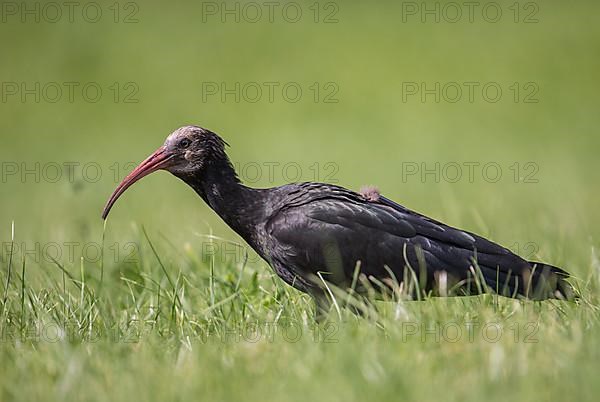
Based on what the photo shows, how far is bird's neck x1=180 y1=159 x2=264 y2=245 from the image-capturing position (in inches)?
229

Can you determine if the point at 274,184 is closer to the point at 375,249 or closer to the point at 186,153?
the point at 186,153

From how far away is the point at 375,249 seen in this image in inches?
220

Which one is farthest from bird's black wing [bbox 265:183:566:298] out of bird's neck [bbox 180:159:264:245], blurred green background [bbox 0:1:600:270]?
blurred green background [bbox 0:1:600:270]

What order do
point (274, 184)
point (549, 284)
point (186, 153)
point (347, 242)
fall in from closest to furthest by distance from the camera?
point (549, 284)
point (347, 242)
point (186, 153)
point (274, 184)

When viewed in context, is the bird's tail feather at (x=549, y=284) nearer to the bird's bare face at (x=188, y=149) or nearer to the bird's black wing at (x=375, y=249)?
the bird's black wing at (x=375, y=249)

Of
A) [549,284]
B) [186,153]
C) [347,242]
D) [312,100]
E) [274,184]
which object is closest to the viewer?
[549,284]

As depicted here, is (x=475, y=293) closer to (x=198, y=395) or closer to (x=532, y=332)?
(x=532, y=332)

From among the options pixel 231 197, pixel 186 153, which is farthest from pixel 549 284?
pixel 186 153

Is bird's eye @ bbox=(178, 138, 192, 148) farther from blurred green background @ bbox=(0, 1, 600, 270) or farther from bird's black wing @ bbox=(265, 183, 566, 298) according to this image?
blurred green background @ bbox=(0, 1, 600, 270)

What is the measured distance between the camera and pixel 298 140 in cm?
1647

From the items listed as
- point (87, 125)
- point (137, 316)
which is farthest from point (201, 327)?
point (87, 125)

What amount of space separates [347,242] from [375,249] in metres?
0.16

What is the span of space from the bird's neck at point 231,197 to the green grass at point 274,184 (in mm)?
169

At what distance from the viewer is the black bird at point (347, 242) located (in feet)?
17.8
